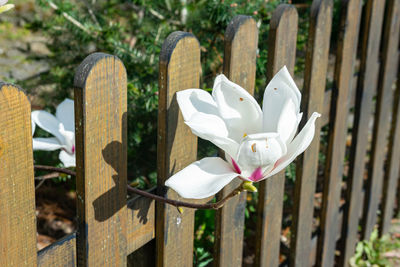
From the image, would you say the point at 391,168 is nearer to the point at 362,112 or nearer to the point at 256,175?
the point at 362,112

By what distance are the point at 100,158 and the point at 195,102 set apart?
221mm

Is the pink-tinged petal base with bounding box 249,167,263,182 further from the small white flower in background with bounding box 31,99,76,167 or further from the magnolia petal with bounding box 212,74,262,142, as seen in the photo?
the small white flower in background with bounding box 31,99,76,167

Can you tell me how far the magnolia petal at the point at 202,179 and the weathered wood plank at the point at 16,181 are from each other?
25 cm

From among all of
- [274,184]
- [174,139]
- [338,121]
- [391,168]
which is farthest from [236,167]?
[391,168]

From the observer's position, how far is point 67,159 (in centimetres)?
135

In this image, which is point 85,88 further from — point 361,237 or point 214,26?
point 361,237

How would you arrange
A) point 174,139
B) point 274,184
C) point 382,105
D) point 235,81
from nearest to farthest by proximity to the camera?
point 174,139
point 235,81
point 274,184
point 382,105

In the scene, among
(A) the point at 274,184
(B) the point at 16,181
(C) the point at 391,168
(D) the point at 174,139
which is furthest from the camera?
(C) the point at 391,168

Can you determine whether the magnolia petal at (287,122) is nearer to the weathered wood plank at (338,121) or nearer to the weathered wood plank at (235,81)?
the weathered wood plank at (235,81)

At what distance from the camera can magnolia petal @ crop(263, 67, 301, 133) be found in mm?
1002

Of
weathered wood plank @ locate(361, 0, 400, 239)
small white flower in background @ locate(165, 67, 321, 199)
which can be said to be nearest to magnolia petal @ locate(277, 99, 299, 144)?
small white flower in background @ locate(165, 67, 321, 199)

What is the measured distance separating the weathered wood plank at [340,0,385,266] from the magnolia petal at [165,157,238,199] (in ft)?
4.54

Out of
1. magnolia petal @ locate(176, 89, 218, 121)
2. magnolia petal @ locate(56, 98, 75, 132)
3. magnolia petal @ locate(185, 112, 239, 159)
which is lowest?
magnolia petal @ locate(56, 98, 75, 132)

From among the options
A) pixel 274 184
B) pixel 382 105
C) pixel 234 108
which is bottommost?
pixel 274 184
